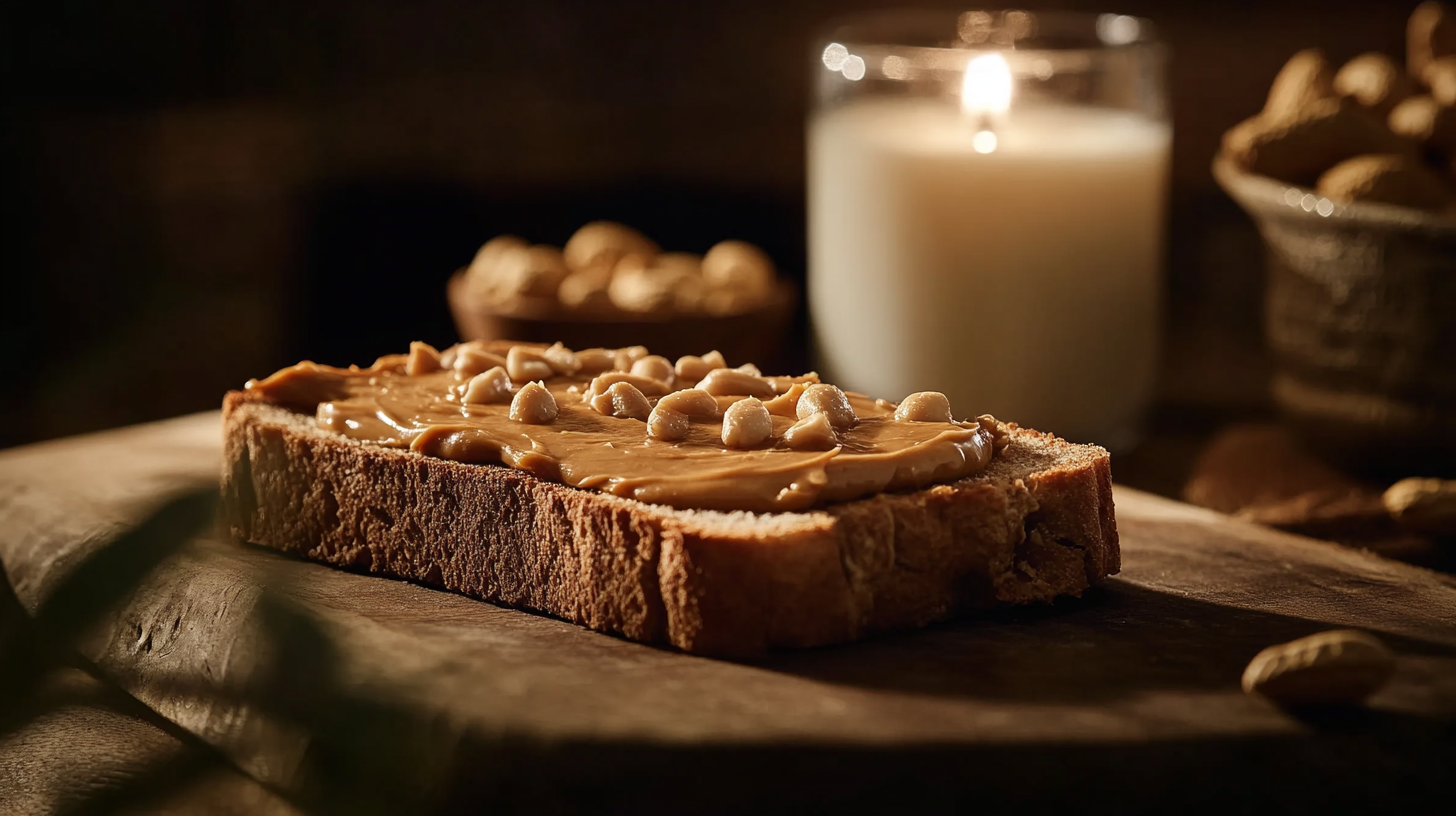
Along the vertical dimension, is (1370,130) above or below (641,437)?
above

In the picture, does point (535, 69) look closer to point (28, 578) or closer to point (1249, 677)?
point (28, 578)

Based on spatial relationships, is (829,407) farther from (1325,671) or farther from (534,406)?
(1325,671)

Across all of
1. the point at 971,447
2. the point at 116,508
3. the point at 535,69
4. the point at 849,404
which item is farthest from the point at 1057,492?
the point at 535,69

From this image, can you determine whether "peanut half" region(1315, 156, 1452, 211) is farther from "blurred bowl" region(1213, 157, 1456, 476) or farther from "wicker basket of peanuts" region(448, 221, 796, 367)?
"wicker basket of peanuts" region(448, 221, 796, 367)

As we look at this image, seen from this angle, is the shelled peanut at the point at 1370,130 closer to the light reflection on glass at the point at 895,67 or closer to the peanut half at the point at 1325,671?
the light reflection on glass at the point at 895,67

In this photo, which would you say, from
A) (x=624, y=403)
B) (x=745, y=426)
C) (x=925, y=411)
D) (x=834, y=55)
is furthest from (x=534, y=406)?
(x=834, y=55)

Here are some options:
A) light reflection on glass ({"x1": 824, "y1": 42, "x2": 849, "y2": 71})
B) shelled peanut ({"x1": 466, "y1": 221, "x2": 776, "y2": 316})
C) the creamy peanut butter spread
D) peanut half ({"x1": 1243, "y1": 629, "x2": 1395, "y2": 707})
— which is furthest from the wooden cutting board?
light reflection on glass ({"x1": 824, "y1": 42, "x2": 849, "y2": 71})

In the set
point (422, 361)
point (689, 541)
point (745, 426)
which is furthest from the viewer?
point (422, 361)
